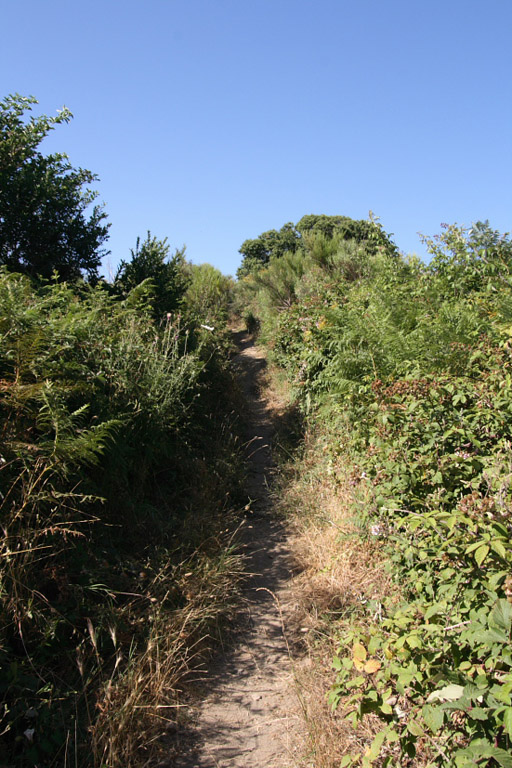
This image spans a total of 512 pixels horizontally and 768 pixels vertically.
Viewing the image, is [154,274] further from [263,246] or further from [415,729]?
[263,246]

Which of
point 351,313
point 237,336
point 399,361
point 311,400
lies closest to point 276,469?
point 311,400

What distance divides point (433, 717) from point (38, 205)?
7.89m

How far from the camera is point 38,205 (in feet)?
24.0

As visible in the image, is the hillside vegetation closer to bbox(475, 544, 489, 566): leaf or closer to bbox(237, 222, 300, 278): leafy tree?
bbox(475, 544, 489, 566): leaf

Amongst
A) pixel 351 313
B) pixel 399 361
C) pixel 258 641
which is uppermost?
pixel 351 313

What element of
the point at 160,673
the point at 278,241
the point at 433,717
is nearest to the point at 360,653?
the point at 433,717

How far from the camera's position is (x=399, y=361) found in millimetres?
4168

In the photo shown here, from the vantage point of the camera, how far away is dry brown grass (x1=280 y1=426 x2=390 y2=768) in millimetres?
2453

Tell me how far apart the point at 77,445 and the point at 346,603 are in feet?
7.07

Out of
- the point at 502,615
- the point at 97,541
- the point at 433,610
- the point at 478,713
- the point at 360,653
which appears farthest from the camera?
the point at 97,541

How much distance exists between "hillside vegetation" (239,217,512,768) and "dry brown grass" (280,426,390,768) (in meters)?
0.02

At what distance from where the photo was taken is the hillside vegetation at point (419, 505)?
1.80m

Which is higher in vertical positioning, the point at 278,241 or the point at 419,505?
the point at 278,241

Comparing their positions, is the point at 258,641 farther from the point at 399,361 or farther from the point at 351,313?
the point at 351,313
